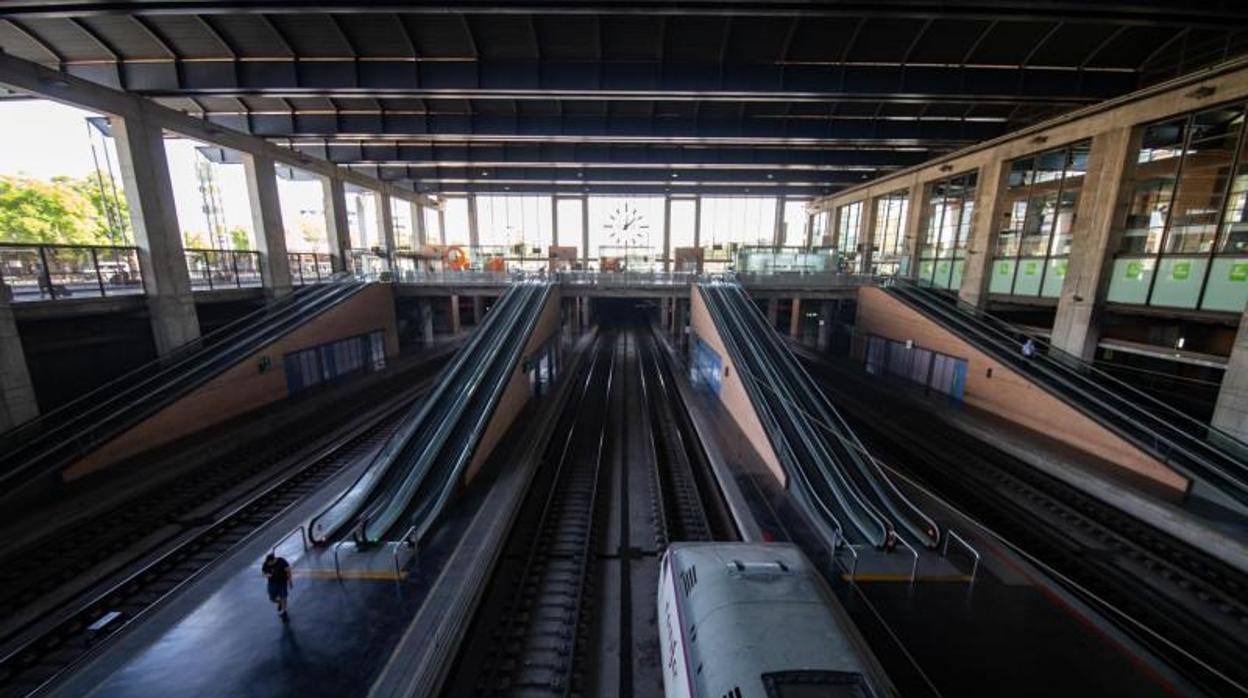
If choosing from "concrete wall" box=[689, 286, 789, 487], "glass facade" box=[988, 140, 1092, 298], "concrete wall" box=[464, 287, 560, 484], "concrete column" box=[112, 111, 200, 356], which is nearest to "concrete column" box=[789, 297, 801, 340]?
"glass facade" box=[988, 140, 1092, 298]

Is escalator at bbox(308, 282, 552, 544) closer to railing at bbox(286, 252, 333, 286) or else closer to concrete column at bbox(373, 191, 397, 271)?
railing at bbox(286, 252, 333, 286)

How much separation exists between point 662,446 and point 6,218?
49.6 metres

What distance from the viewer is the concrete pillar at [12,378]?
1060cm

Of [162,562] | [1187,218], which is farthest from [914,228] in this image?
[162,562]

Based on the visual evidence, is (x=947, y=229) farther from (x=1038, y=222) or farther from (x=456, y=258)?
(x=456, y=258)

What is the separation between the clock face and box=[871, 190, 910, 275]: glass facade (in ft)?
63.4

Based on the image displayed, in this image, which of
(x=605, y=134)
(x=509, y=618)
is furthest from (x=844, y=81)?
(x=509, y=618)

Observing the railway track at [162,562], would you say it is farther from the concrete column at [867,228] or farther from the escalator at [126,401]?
the concrete column at [867,228]

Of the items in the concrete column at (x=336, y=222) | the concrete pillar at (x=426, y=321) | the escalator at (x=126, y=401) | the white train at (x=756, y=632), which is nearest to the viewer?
the white train at (x=756, y=632)

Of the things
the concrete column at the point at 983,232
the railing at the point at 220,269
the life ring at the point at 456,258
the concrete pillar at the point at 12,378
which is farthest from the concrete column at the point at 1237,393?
the life ring at the point at 456,258

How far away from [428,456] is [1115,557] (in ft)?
47.3

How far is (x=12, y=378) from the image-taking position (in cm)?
1080

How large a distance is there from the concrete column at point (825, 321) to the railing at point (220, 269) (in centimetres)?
2936

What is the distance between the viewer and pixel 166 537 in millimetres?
9203
